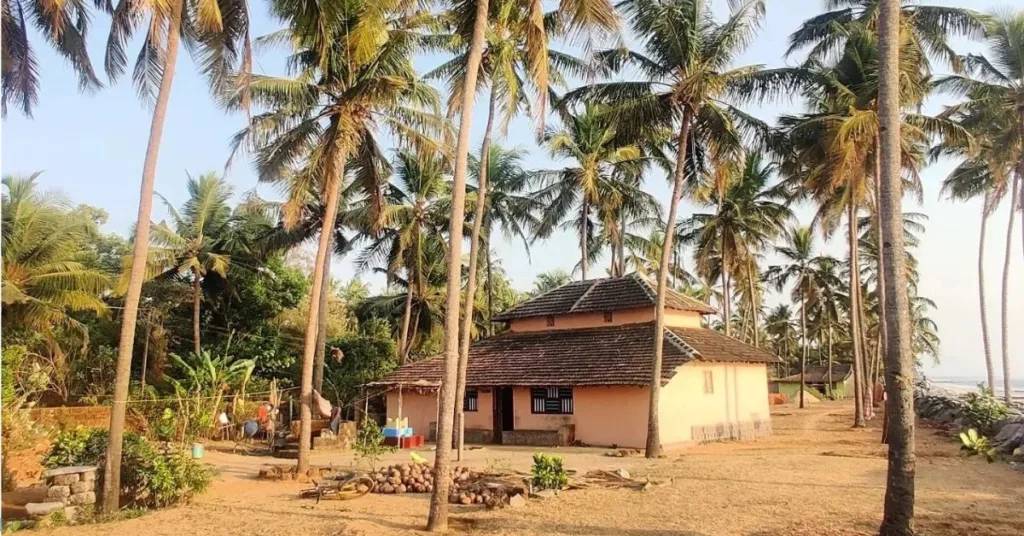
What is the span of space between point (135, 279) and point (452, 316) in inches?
196

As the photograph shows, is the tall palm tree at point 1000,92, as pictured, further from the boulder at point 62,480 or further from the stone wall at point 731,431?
the boulder at point 62,480

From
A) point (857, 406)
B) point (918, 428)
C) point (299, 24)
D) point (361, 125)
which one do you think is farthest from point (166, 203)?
point (918, 428)

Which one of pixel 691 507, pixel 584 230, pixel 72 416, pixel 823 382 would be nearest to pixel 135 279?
pixel 691 507

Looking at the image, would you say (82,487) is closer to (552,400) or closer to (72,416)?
(72,416)

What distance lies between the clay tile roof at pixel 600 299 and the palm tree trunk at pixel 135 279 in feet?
49.7

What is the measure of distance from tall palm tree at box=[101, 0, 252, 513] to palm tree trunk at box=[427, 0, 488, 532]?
4.22 meters

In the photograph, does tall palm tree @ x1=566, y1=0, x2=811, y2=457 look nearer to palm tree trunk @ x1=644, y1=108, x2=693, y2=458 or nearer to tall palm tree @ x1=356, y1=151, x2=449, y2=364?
palm tree trunk @ x1=644, y1=108, x2=693, y2=458

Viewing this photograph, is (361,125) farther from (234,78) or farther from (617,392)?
(617,392)

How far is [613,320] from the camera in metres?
23.5

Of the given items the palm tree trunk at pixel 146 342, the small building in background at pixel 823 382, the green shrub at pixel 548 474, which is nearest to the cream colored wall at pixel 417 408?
the palm tree trunk at pixel 146 342

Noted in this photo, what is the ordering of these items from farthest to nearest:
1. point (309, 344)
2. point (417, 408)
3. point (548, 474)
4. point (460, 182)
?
point (417, 408) < point (309, 344) < point (548, 474) < point (460, 182)

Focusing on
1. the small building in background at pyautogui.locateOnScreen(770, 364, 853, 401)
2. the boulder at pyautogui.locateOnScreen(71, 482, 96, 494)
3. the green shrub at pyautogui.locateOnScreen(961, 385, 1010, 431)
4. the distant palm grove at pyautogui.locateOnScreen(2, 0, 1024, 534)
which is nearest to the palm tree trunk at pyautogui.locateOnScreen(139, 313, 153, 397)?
the distant palm grove at pyautogui.locateOnScreen(2, 0, 1024, 534)

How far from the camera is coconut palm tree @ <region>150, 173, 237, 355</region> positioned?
26109 mm

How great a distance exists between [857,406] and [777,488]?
16006 millimetres
